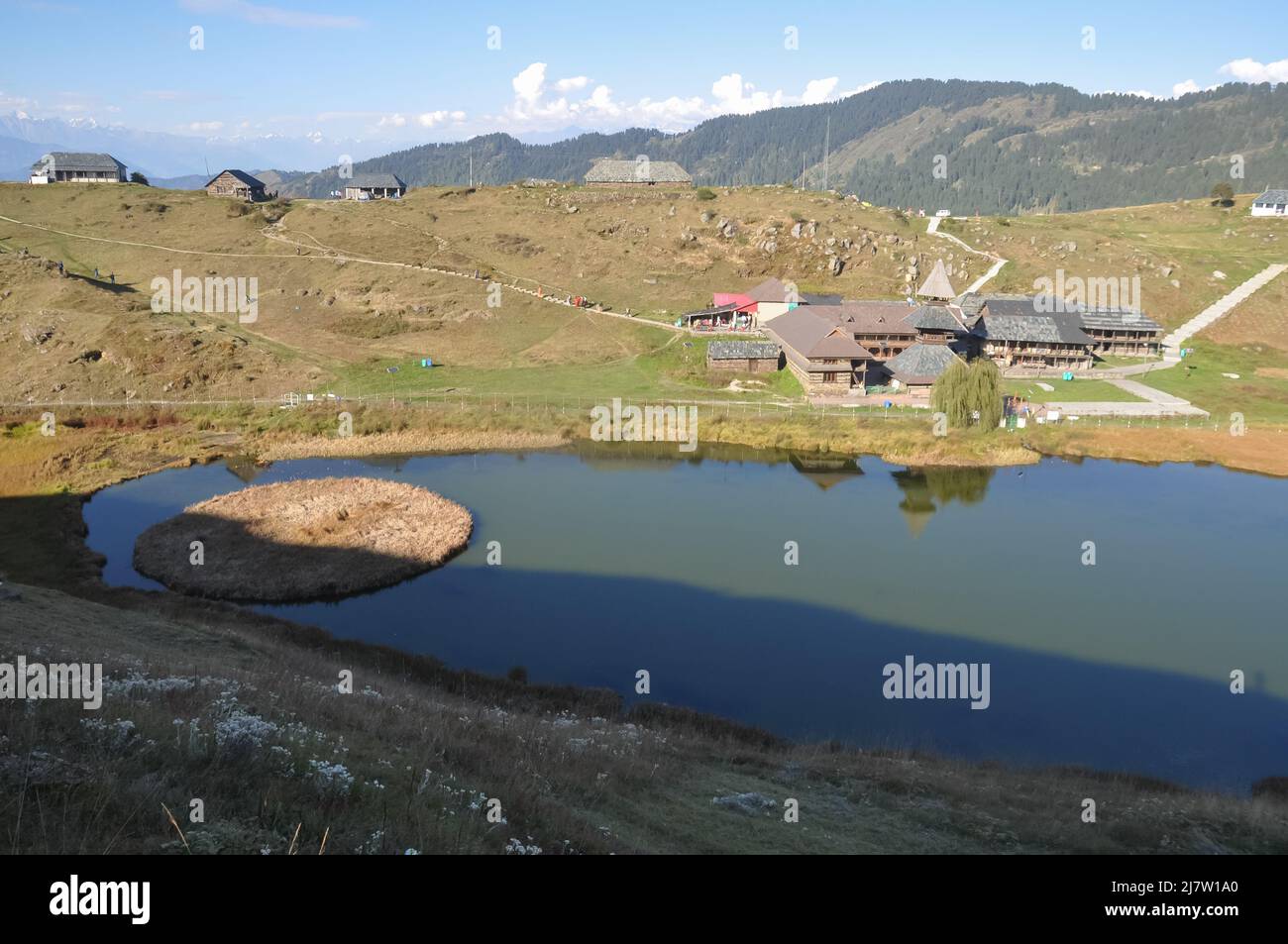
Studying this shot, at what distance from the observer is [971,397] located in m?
52.5

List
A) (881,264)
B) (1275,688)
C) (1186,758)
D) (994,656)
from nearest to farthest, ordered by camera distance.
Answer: (1186,758) → (1275,688) → (994,656) → (881,264)

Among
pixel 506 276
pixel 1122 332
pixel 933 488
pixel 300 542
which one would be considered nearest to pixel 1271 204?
pixel 1122 332

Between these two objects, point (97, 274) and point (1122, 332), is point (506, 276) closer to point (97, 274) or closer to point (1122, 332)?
point (97, 274)

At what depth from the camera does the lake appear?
80.8 ft

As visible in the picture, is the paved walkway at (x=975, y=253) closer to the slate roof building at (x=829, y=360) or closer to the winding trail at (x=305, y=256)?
the slate roof building at (x=829, y=360)

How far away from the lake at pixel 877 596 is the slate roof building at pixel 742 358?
2122cm

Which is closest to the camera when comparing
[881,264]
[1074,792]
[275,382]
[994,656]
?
[1074,792]

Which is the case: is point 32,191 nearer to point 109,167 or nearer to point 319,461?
point 109,167

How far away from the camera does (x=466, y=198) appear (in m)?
112

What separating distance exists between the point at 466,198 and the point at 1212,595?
10194cm

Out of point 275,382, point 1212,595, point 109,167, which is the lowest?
point 1212,595

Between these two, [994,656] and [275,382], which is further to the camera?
[275,382]

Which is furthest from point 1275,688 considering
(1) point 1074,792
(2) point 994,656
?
(1) point 1074,792

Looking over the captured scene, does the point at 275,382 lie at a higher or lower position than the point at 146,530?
higher
